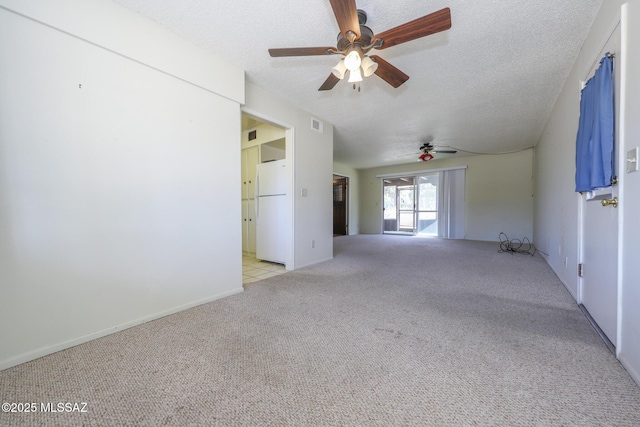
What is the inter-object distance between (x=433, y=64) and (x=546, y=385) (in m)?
2.71

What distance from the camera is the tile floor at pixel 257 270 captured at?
10.2 feet

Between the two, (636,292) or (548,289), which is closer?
(636,292)

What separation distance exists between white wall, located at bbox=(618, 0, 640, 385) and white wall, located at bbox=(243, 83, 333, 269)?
2.94 meters

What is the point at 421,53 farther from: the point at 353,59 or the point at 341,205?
the point at 341,205

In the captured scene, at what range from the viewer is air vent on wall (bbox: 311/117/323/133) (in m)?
3.76

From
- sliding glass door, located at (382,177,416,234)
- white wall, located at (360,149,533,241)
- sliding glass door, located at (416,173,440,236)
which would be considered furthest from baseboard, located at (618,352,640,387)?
sliding glass door, located at (382,177,416,234)

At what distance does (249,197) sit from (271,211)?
991 millimetres

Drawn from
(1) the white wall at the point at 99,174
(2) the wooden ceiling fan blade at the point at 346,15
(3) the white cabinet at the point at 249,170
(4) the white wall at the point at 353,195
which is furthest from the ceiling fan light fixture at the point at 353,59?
(4) the white wall at the point at 353,195

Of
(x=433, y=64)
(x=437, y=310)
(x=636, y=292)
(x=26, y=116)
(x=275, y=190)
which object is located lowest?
(x=437, y=310)

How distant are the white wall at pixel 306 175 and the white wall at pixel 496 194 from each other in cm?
466

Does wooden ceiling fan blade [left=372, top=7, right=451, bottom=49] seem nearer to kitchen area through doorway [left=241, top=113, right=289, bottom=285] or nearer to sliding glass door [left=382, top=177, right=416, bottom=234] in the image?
kitchen area through doorway [left=241, top=113, right=289, bottom=285]

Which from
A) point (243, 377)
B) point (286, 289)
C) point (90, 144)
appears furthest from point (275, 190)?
point (243, 377)

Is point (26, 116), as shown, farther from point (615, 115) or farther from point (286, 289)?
point (615, 115)

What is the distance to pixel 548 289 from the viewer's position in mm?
2566
